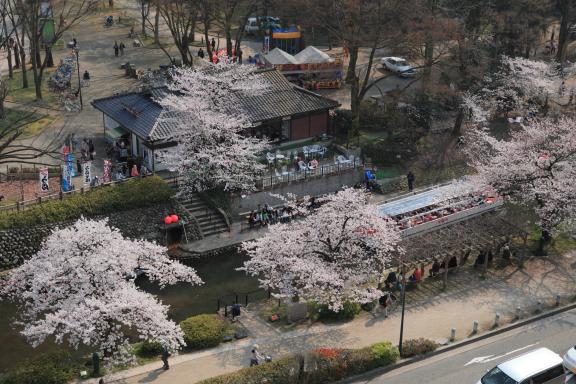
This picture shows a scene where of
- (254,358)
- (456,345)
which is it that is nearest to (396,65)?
(456,345)

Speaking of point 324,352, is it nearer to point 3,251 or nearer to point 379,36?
point 3,251

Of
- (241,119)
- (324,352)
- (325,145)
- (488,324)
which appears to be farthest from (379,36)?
(324,352)

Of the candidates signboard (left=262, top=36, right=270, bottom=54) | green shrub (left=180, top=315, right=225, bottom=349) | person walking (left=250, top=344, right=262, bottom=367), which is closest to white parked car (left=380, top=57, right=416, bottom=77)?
signboard (left=262, top=36, right=270, bottom=54)

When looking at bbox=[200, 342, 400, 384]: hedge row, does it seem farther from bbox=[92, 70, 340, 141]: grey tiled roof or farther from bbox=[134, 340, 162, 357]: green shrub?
bbox=[92, 70, 340, 141]: grey tiled roof

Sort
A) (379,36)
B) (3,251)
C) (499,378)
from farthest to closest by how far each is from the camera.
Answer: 1. (379,36)
2. (3,251)
3. (499,378)

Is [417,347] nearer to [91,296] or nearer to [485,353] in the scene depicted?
[485,353]
